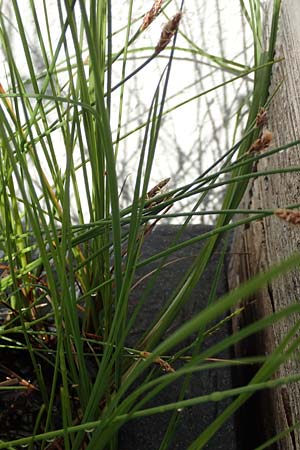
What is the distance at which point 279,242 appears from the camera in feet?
2.47

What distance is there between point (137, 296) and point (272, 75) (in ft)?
1.00

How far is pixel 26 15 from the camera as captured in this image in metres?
1.20

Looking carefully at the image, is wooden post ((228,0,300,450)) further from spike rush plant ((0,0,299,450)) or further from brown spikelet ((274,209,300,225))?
brown spikelet ((274,209,300,225))

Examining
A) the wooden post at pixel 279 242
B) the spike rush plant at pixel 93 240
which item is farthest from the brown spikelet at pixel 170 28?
the wooden post at pixel 279 242

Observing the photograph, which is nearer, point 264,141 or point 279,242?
point 264,141

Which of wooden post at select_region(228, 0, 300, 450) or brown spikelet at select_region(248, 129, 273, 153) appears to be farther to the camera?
wooden post at select_region(228, 0, 300, 450)

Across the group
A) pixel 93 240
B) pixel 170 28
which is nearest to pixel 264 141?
pixel 170 28

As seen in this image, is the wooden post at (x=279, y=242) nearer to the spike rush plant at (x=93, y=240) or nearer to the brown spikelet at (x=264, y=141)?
the spike rush plant at (x=93, y=240)

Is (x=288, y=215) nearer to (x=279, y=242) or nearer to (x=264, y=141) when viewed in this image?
(x=264, y=141)

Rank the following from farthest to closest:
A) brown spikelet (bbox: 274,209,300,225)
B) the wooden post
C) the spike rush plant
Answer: the wooden post → the spike rush plant → brown spikelet (bbox: 274,209,300,225)

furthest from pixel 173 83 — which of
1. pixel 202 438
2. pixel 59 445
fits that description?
pixel 202 438

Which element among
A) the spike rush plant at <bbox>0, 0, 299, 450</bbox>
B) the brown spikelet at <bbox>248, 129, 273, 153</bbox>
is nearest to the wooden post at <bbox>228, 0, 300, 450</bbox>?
the spike rush plant at <bbox>0, 0, 299, 450</bbox>

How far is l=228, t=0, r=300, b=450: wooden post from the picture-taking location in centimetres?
68

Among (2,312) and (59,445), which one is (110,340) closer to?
(59,445)
